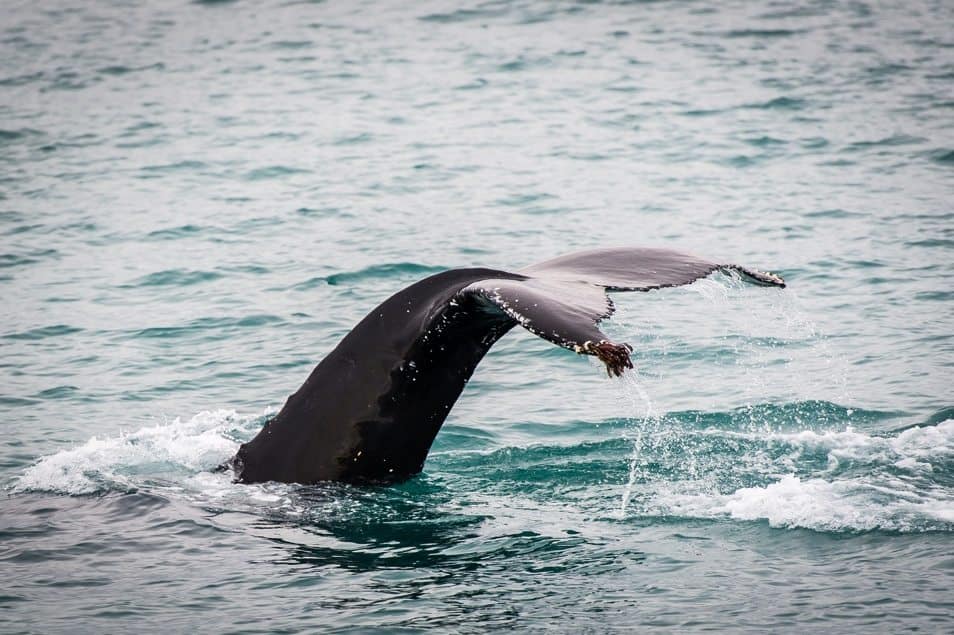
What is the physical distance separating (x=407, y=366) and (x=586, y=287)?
1.01 metres

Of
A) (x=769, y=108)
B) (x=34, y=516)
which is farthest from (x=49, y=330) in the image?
(x=769, y=108)

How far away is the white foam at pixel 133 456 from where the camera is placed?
7824 mm

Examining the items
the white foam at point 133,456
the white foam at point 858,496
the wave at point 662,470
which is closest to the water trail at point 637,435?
the wave at point 662,470

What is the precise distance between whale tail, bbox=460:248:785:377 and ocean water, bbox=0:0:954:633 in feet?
0.68

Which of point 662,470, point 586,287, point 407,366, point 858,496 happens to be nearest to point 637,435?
point 662,470

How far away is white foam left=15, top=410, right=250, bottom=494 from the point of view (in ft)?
Result: 25.7

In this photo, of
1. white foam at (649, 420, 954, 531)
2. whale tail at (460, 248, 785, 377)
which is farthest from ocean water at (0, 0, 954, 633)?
whale tail at (460, 248, 785, 377)

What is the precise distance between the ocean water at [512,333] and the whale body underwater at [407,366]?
0.22m

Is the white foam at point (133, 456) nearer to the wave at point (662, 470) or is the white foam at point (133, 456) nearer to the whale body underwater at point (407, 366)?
the wave at point (662, 470)

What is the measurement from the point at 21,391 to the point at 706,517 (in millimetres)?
6177

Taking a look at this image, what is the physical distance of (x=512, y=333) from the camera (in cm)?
1284

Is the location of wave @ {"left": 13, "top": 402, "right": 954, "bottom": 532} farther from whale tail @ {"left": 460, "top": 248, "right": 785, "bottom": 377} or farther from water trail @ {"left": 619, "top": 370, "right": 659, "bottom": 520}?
whale tail @ {"left": 460, "top": 248, "right": 785, "bottom": 377}

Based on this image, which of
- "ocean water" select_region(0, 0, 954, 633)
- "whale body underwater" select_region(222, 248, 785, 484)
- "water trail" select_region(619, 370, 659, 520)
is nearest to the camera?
"whale body underwater" select_region(222, 248, 785, 484)

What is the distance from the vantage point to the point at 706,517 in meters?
7.24
